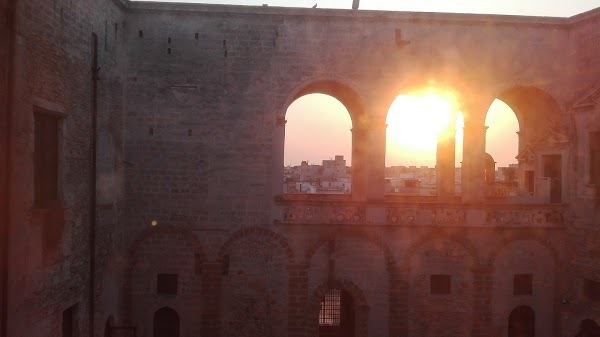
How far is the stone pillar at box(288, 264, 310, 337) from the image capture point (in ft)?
48.2

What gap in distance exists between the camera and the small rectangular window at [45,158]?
10.0 meters

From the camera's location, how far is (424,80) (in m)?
15.1

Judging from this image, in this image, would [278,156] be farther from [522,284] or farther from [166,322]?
[522,284]

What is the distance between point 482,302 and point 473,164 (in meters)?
4.12

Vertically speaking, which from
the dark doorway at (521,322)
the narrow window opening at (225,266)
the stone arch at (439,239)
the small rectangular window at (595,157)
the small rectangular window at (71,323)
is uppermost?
the small rectangular window at (595,157)

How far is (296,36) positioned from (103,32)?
17.6 ft

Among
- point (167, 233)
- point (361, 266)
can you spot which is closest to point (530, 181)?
point (361, 266)

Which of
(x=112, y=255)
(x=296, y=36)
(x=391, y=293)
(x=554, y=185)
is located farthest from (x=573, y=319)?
(x=112, y=255)

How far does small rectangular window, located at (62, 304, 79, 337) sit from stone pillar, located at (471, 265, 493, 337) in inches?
427

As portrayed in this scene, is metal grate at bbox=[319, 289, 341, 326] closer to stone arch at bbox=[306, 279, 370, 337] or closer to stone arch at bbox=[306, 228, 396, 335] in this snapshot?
stone arch at bbox=[306, 279, 370, 337]

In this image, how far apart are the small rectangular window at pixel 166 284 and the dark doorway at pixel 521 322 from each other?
10.1 m

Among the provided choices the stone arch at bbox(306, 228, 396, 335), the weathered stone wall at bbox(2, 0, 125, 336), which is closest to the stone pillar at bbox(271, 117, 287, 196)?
the stone arch at bbox(306, 228, 396, 335)

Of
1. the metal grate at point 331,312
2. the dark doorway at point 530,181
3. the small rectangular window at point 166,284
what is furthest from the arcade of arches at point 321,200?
the metal grate at point 331,312

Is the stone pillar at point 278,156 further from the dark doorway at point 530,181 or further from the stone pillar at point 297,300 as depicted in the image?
the dark doorway at point 530,181
